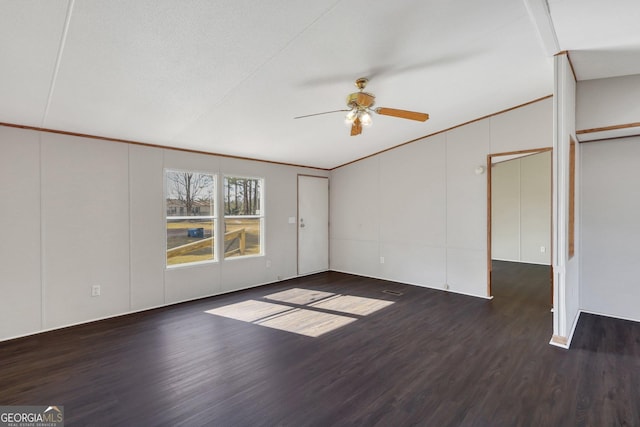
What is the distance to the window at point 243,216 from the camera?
17.4ft

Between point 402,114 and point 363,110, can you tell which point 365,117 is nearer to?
point 363,110

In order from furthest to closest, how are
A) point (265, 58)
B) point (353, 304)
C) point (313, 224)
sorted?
point (313, 224)
point (353, 304)
point (265, 58)

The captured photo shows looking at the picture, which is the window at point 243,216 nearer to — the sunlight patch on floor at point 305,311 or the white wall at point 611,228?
the sunlight patch on floor at point 305,311

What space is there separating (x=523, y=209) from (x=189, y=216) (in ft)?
24.8

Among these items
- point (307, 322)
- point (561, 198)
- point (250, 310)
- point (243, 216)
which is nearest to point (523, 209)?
point (561, 198)

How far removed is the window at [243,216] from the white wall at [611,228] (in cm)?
500

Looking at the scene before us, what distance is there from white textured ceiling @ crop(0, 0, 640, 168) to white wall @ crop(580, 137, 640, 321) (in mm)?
1132

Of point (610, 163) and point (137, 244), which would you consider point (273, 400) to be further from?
point (610, 163)

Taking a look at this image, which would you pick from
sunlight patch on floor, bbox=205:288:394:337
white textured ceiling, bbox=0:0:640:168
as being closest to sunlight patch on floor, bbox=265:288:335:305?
sunlight patch on floor, bbox=205:288:394:337

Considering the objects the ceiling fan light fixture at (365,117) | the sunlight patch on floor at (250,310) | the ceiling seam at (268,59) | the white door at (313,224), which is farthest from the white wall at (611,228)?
the white door at (313,224)

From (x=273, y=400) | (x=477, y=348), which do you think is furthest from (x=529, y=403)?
(x=273, y=400)

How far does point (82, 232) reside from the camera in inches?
150

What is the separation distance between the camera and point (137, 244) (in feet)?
14.0

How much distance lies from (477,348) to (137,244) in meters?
4.41
